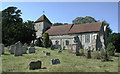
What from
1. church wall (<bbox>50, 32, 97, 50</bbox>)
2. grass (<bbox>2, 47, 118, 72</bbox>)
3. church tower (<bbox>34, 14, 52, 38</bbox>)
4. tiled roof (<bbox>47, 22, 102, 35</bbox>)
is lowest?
grass (<bbox>2, 47, 118, 72</bbox>)

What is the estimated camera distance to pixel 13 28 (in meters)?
25.5

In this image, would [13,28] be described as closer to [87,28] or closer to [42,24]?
[42,24]

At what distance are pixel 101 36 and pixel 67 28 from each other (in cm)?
1038

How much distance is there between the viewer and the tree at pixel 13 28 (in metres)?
25.4

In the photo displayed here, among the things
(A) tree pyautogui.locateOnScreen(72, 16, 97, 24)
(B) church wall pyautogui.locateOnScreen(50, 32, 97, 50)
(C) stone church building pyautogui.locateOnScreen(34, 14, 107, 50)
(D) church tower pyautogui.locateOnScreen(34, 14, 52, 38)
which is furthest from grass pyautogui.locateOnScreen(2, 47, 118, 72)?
(A) tree pyautogui.locateOnScreen(72, 16, 97, 24)

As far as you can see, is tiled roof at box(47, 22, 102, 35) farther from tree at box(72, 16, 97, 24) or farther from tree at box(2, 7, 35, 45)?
tree at box(72, 16, 97, 24)

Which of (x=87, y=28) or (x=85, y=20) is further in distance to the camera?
(x=85, y=20)

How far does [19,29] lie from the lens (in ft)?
87.0

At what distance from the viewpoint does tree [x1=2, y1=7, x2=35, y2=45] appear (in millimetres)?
25359

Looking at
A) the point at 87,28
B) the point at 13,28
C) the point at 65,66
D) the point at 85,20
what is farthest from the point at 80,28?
the point at 65,66

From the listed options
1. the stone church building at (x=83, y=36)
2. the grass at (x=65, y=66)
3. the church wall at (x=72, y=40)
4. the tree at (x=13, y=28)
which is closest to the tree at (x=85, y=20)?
the stone church building at (x=83, y=36)

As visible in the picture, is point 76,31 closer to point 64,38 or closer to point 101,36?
point 64,38

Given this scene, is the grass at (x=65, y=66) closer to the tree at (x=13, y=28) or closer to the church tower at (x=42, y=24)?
the tree at (x=13, y=28)

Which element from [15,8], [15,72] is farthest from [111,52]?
[15,8]
